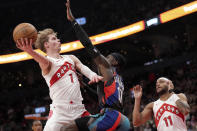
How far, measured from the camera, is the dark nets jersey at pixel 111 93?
3.38m

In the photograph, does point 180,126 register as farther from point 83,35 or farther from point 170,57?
point 170,57

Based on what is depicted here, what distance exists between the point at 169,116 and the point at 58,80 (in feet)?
9.49

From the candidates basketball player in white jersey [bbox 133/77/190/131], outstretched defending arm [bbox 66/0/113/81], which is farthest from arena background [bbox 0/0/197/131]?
Result: outstretched defending arm [bbox 66/0/113/81]

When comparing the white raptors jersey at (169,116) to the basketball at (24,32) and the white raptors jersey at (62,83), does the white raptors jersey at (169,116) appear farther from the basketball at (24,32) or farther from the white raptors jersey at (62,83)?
the basketball at (24,32)

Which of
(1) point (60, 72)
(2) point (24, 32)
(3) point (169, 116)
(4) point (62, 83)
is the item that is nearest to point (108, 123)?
(4) point (62, 83)

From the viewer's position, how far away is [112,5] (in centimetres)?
2297

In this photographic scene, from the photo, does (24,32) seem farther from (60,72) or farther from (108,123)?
(108,123)

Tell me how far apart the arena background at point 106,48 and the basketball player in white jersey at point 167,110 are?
1023 centimetres

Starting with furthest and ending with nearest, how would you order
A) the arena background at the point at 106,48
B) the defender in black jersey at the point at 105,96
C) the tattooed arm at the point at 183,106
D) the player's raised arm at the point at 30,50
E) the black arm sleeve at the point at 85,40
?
the arena background at the point at 106,48 < the tattooed arm at the point at 183,106 < the black arm sleeve at the point at 85,40 < the defender in black jersey at the point at 105,96 < the player's raised arm at the point at 30,50

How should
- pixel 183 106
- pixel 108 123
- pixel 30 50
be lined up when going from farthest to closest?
pixel 183 106, pixel 108 123, pixel 30 50

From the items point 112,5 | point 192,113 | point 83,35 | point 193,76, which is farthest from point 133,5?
point 83,35

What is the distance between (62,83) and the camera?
3170mm

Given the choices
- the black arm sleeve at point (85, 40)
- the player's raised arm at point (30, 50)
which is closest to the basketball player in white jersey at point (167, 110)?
the black arm sleeve at point (85, 40)

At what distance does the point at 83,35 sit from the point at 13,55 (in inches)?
582
